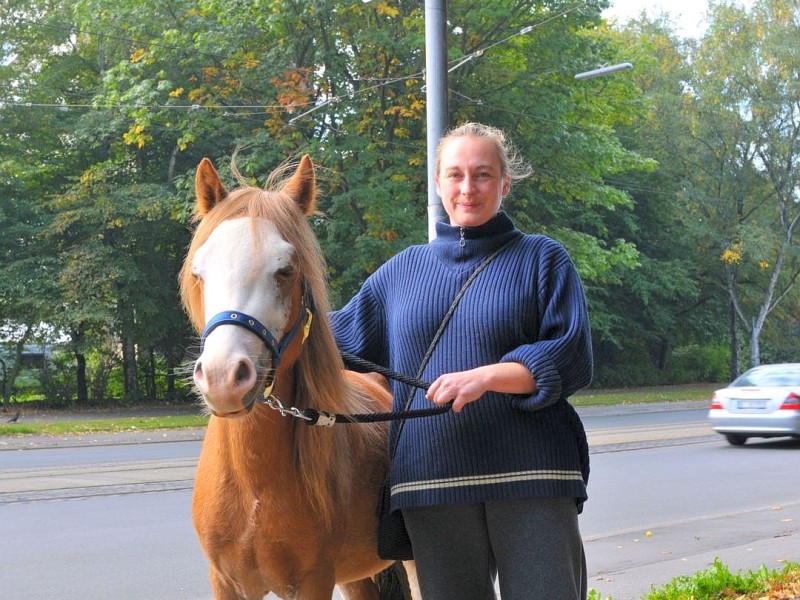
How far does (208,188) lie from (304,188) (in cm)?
31

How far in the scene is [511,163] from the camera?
3.28m

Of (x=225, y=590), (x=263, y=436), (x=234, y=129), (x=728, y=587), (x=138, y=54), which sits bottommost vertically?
(x=728, y=587)

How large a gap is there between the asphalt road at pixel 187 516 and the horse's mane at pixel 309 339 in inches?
138

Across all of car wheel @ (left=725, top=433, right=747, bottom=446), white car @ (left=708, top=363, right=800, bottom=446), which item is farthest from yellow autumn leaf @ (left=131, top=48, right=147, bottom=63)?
car wheel @ (left=725, top=433, right=747, bottom=446)

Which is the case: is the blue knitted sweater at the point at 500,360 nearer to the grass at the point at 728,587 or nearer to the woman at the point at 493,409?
the woman at the point at 493,409

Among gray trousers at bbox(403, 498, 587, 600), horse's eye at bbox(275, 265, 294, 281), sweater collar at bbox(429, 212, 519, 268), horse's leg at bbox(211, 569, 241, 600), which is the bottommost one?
horse's leg at bbox(211, 569, 241, 600)

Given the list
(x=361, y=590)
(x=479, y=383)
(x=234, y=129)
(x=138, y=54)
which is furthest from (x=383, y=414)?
(x=138, y=54)

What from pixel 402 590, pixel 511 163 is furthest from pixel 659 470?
pixel 511 163

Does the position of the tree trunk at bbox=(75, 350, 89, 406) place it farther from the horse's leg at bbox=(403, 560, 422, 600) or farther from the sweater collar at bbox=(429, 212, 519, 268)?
the sweater collar at bbox=(429, 212, 519, 268)

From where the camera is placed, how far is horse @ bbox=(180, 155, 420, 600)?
2.87 metres

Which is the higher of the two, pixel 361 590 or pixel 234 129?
pixel 234 129

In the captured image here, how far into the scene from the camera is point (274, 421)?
121 inches

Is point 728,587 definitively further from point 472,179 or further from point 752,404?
point 752,404

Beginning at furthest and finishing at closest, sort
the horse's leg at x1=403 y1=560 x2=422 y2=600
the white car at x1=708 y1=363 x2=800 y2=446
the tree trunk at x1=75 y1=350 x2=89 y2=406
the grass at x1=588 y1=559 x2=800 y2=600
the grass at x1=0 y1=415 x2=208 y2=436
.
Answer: the tree trunk at x1=75 y1=350 x2=89 y2=406
the grass at x1=0 y1=415 x2=208 y2=436
the white car at x1=708 y1=363 x2=800 y2=446
the grass at x1=588 y1=559 x2=800 y2=600
the horse's leg at x1=403 y1=560 x2=422 y2=600
